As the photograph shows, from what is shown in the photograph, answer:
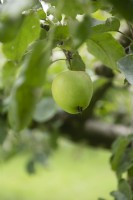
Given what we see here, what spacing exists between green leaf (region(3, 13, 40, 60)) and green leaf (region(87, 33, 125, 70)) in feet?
0.36

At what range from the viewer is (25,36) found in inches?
23.5

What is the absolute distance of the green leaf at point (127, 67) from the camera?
60cm

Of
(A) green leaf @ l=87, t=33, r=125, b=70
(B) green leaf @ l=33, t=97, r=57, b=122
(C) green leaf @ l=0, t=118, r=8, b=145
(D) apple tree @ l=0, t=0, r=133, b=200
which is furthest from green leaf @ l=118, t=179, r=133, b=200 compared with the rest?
(B) green leaf @ l=33, t=97, r=57, b=122

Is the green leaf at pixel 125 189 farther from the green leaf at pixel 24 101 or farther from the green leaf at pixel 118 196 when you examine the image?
the green leaf at pixel 24 101

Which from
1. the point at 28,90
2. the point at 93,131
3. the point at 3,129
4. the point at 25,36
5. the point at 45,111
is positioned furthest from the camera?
the point at 93,131

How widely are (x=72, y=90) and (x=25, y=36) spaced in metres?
0.09

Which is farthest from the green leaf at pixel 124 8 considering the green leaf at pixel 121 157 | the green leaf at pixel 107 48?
the green leaf at pixel 121 157

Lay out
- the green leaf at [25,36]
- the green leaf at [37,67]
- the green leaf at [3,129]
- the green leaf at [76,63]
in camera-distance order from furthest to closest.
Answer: the green leaf at [3,129], the green leaf at [76,63], the green leaf at [25,36], the green leaf at [37,67]

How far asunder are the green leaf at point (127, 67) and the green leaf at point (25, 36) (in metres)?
0.11

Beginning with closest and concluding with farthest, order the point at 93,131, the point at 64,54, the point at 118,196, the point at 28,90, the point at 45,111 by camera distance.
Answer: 1. the point at 28,90
2. the point at 64,54
3. the point at 118,196
4. the point at 45,111
5. the point at 93,131

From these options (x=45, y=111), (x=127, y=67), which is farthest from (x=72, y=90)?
(x=45, y=111)

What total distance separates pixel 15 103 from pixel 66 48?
0.73 feet

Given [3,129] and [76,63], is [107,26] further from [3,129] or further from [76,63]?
[3,129]

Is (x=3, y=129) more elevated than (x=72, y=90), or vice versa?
(x=3, y=129)
